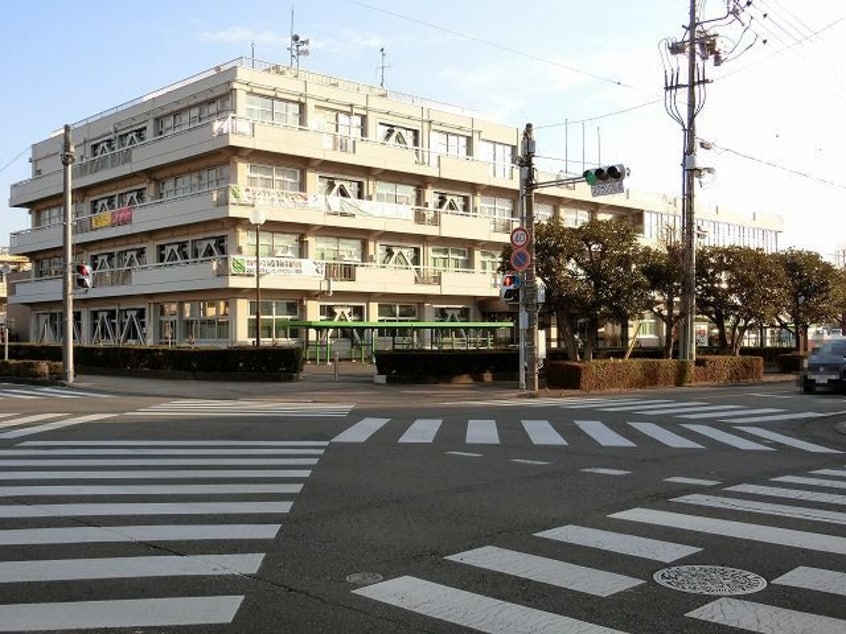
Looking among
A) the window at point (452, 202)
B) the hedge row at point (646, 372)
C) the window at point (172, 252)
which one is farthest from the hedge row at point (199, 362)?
the window at point (452, 202)

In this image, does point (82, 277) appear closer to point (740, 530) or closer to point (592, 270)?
point (592, 270)

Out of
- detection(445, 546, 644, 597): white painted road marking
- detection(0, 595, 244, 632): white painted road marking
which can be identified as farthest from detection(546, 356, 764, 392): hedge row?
detection(0, 595, 244, 632): white painted road marking

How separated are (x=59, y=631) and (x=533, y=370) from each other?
20.9 metres

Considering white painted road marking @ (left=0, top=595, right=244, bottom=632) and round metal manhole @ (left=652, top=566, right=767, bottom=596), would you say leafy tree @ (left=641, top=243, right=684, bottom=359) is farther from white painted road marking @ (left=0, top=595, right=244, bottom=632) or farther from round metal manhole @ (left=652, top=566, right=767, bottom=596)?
white painted road marking @ (left=0, top=595, right=244, bottom=632)

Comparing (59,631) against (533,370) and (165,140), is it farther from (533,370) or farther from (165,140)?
(165,140)

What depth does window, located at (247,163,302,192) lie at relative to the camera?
43188mm

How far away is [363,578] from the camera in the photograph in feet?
18.6

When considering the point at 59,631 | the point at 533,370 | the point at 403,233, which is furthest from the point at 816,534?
the point at 403,233

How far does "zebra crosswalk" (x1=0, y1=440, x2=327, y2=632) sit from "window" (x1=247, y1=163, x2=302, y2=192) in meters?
32.4

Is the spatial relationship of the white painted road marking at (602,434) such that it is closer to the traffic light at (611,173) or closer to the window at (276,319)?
the traffic light at (611,173)

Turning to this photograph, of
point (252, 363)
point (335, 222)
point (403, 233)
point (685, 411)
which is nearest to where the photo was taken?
point (685, 411)

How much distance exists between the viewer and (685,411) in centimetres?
1944

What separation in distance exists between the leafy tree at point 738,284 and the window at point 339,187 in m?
19.8

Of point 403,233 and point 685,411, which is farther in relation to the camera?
point 403,233
